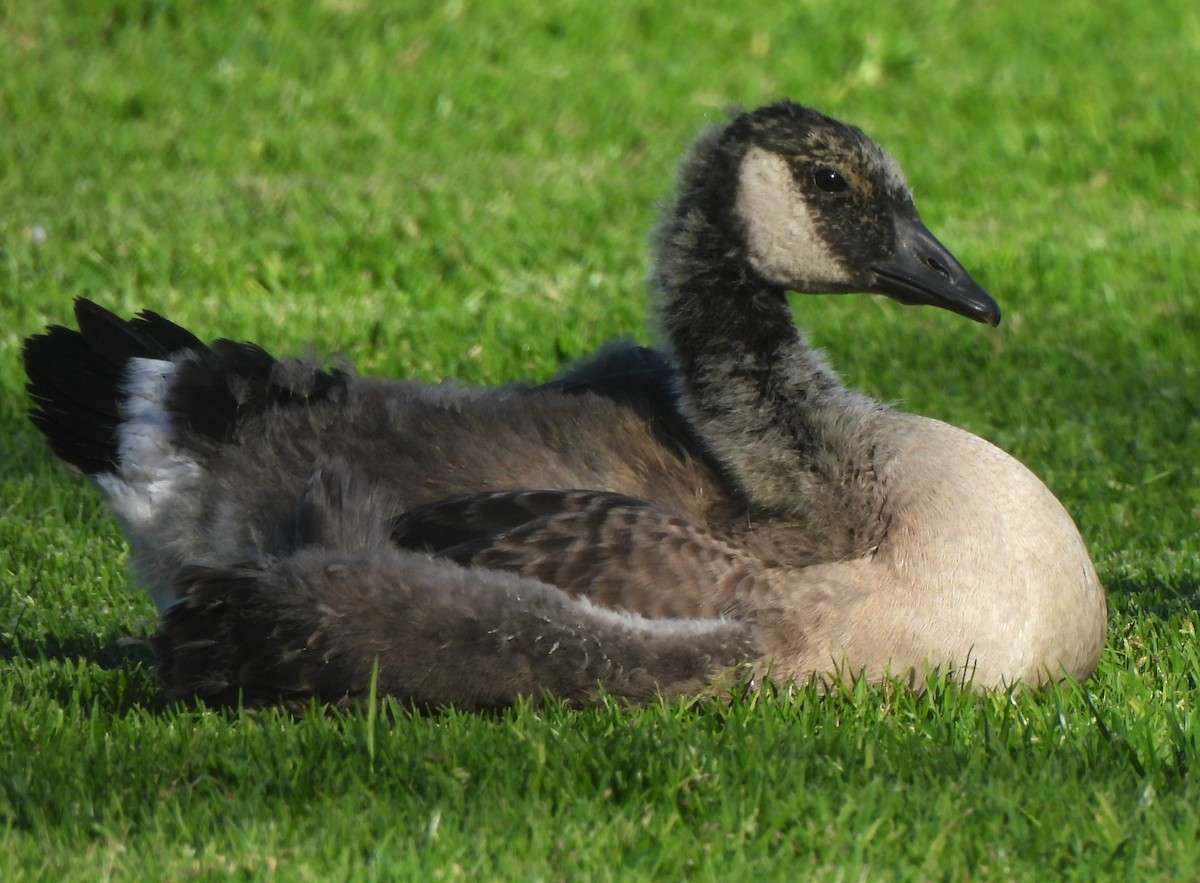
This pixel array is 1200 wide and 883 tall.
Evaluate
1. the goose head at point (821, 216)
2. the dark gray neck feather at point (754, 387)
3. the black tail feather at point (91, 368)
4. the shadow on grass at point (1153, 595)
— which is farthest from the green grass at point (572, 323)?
the goose head at point (821, 216)

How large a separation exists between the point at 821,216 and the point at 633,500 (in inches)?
39.7

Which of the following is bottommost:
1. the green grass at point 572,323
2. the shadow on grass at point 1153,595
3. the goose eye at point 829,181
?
the shadow on grass at point 1153,595

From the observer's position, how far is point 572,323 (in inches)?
314

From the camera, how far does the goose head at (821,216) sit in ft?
15.8

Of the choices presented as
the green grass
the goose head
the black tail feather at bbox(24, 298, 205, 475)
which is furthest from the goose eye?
the black tail feather at bbox(24, 298, 205, 475)

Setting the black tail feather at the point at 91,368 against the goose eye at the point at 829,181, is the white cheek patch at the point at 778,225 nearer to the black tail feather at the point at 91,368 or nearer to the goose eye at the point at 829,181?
the goose eye at the point at 829,181

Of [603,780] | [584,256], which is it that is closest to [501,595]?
[603,780]

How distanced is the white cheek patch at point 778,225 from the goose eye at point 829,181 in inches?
2.5

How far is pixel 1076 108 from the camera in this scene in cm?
1113

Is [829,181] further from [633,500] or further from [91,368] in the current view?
[91,368]

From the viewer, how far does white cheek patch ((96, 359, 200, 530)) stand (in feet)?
16.1

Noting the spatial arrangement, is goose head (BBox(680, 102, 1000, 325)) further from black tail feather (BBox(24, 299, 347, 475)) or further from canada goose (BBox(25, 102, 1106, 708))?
black tail feather (BBox(24, 299, 347, 475))

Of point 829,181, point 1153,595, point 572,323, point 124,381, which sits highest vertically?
point 829,181

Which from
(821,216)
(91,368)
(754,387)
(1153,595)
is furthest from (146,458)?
(1153,595)
